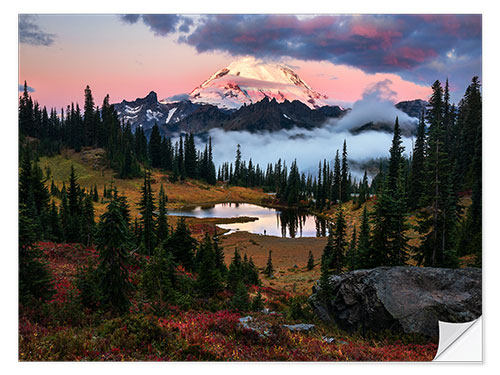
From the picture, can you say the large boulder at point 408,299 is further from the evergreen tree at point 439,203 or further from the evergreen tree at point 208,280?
the evergreen tree at point 208,280

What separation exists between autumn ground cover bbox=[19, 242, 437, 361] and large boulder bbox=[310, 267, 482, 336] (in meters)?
0.59

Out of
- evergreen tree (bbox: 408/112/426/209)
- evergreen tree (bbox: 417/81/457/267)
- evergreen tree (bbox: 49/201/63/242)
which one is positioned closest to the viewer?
evergreen tree (bbox: 417/81/457/267)

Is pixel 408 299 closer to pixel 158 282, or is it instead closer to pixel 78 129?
pixel 158 282

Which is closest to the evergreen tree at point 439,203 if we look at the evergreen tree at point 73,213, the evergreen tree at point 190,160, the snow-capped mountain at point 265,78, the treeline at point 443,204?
the treeline at point 443,204

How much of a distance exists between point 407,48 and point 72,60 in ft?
49.0

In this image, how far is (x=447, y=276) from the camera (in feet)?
31.1

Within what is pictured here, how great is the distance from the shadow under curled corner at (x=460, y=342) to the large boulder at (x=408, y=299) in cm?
23

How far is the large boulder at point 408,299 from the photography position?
8.52m

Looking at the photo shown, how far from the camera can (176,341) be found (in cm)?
726

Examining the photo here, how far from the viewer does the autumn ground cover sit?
694cm

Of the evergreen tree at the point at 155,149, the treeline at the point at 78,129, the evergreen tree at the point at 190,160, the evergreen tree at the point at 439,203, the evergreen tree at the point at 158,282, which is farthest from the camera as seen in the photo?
the evergreen tree at the point at 190,160

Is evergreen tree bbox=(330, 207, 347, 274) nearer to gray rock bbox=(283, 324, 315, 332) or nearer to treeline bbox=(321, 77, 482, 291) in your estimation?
treeline bbox=(321, 77, 482, 291)

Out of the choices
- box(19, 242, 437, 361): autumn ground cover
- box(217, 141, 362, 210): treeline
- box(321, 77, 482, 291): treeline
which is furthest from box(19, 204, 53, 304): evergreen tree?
box(217, 141, 362, 210): treeline

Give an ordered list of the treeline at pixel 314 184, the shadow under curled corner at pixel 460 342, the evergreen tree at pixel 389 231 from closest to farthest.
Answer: the shadow under curled corner at pixel 460 342 < the evergreen tree at pixel 389 231 < the treeline at pixel 314 184
